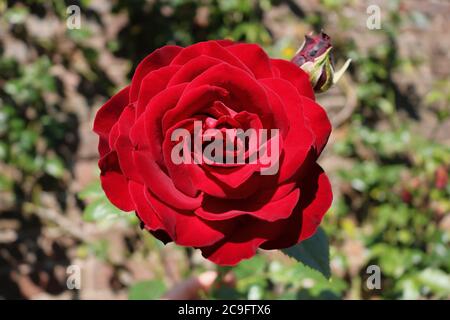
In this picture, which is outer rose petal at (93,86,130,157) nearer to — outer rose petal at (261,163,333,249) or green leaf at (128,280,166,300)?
outer rose petal at (261,163,333,249)

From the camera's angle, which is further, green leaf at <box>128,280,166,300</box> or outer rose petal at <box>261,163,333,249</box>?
green leaf at <box>128,280,166,300</box>

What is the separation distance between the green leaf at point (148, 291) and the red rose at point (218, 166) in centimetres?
43

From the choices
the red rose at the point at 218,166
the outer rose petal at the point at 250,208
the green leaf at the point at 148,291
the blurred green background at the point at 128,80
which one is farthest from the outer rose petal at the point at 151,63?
the blurred green background at the point at 128,80

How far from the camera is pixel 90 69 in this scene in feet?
5.36

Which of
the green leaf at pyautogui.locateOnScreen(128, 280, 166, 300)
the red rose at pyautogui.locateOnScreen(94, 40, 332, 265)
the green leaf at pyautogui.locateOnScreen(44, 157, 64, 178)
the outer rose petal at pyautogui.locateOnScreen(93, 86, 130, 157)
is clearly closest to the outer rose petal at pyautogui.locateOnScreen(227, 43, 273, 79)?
the red rose at pyautogui.locateOnScreen(94, 40, 332, 265)

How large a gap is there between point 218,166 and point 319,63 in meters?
0.17

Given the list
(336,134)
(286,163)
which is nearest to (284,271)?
(286,163)

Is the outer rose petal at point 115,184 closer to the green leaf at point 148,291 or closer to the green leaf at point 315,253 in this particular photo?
the green leaf at point 315,253

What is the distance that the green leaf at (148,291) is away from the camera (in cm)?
80

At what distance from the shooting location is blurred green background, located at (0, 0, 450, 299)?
157 cm

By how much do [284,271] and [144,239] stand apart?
35.7 inches

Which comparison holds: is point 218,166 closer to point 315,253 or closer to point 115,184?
point 115,184

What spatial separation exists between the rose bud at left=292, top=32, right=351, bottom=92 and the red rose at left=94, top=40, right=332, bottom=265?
0.07 metres

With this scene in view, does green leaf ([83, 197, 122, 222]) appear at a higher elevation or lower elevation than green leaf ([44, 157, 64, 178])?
higher
